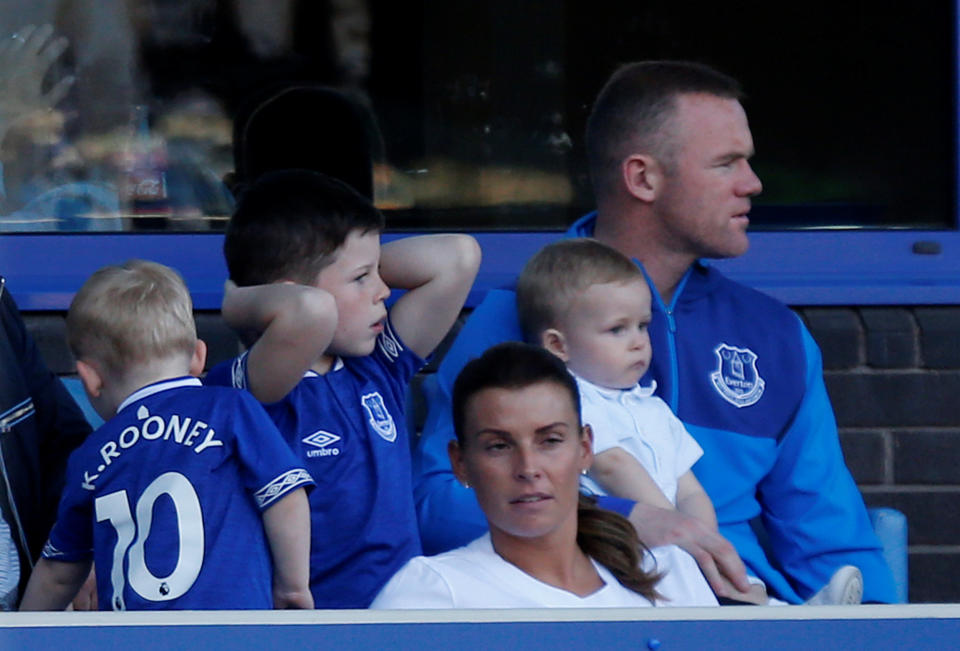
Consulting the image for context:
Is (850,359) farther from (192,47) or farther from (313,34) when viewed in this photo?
(192,47)

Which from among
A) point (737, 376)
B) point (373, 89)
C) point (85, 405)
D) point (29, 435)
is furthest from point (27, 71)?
point (737, 376)

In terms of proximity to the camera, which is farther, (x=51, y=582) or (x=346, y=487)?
(x=346, y=487)

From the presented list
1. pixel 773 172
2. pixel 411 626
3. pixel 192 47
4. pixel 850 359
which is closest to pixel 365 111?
pixel 192 47

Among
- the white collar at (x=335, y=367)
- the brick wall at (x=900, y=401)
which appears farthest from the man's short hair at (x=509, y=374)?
the brick wall at (x=900, y=401)

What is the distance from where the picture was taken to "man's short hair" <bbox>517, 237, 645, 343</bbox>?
86.9 inches

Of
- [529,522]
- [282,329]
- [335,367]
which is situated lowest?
[529,522]

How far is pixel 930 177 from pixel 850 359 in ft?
1.45

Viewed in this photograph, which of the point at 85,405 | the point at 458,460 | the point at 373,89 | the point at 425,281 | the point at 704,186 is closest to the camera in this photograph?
the point at 458,460

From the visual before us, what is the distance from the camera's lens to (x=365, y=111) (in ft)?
10.2

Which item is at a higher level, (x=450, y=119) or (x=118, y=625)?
(x=450, y=119)

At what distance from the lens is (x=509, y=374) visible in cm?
191

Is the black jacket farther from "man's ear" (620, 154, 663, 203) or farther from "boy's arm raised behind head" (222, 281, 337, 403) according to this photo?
"man's ear" (620, 154, 663, 203)

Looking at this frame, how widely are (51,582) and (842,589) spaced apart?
3.66 ft

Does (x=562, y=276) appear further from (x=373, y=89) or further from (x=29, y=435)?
(x=373, y=89)
